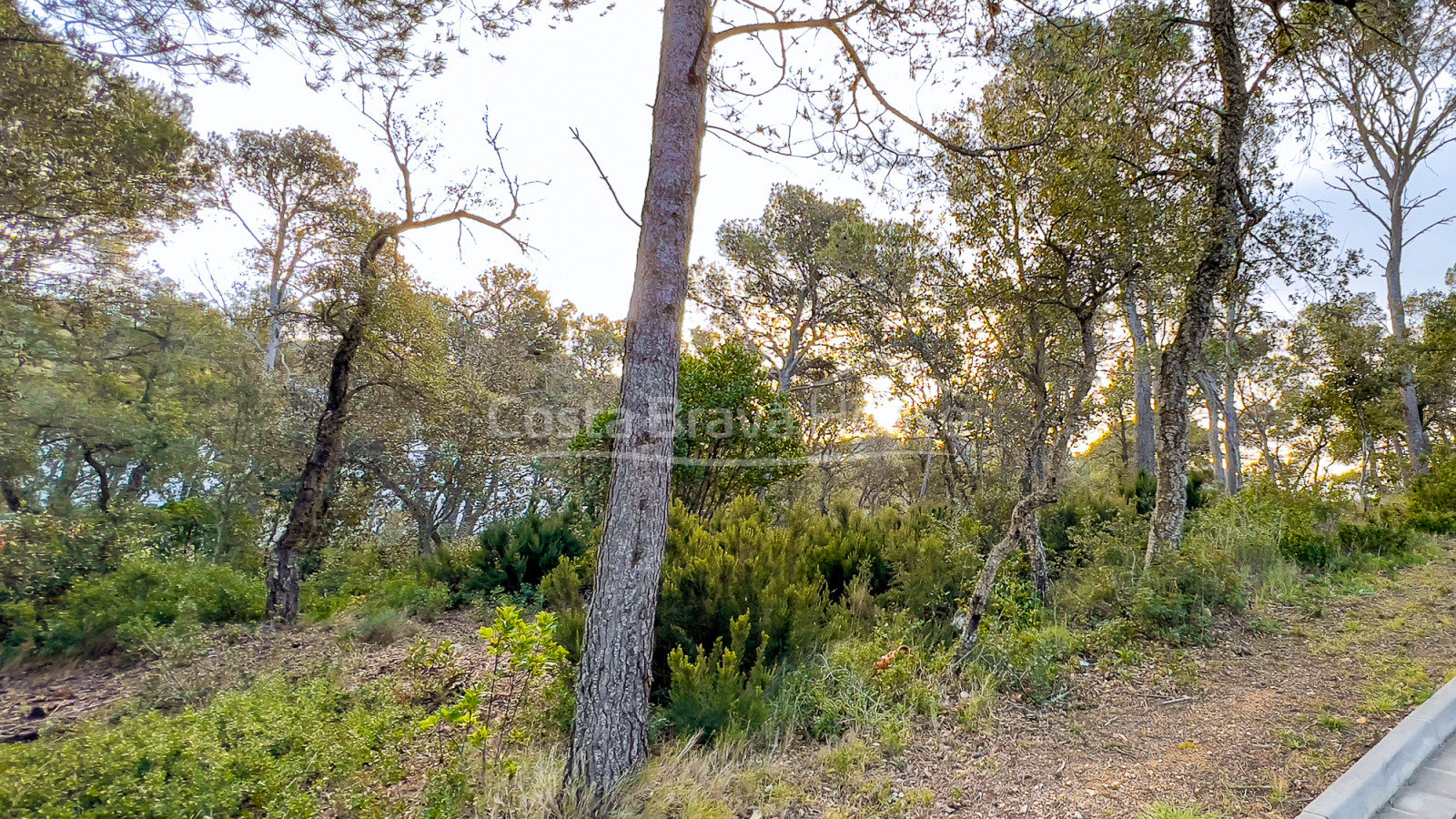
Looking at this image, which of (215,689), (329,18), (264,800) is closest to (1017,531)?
(264,800)

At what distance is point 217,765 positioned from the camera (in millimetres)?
2416

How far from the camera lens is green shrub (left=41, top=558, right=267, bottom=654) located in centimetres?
509

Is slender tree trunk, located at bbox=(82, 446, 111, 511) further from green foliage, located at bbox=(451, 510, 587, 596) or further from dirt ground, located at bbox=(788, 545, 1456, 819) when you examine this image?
dirt ground, located at bbox=(788, 545, 1456, 819)

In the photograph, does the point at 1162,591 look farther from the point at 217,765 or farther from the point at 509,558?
the point at 509,558

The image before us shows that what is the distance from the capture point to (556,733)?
297 centimetres

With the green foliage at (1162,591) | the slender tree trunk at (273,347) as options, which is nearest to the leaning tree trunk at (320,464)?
the slender tree trunk at (273,347)

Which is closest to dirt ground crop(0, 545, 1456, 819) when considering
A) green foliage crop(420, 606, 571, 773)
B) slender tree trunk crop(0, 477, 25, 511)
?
green foliage crop(420, 606, 571, 773)

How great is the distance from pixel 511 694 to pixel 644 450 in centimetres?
185

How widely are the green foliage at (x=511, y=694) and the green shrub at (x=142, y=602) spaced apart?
3884mm

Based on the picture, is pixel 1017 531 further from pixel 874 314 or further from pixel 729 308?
pixel 729 308

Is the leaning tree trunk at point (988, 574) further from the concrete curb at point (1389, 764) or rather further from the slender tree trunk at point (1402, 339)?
the slender tree trunk at point (1402, 339)

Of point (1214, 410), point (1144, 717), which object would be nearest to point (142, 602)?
point (1144, 717)

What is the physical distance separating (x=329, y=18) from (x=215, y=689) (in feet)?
15.9

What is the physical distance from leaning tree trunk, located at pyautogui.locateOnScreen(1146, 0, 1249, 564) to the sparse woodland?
1.7 inches
